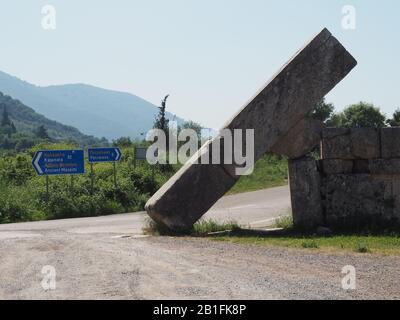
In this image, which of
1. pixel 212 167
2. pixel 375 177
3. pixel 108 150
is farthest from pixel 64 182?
pixel 375 177

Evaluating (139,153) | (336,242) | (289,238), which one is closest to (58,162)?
(139,153)

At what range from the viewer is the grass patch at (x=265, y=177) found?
2652cm

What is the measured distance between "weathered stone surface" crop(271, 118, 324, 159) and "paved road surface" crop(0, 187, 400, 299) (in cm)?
264

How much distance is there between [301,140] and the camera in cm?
1147

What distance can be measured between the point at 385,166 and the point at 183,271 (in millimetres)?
6036

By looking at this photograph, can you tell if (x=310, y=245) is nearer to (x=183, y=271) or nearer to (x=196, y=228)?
(x=196, y=228)

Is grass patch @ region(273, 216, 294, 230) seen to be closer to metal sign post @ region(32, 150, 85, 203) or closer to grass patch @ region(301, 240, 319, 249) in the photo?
grass patch @ region(301, 240, 319, 249)

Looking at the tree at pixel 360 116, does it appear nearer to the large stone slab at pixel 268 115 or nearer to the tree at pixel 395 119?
the tree at pixel 395 119

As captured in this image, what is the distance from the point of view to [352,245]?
31.5ft

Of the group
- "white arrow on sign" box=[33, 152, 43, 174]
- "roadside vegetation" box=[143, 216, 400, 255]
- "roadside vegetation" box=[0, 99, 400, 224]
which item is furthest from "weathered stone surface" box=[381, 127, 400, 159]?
"white arrow on sign" box=[33, 152, 43, 174]

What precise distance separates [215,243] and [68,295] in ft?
14.3

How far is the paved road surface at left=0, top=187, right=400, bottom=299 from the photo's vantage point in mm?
6027

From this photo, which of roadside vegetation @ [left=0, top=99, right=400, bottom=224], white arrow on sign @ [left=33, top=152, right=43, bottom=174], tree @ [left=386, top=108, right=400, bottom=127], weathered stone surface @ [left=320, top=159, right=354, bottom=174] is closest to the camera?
weathered stone surface @ [left=320, top=159, right=354, bottom=174]
